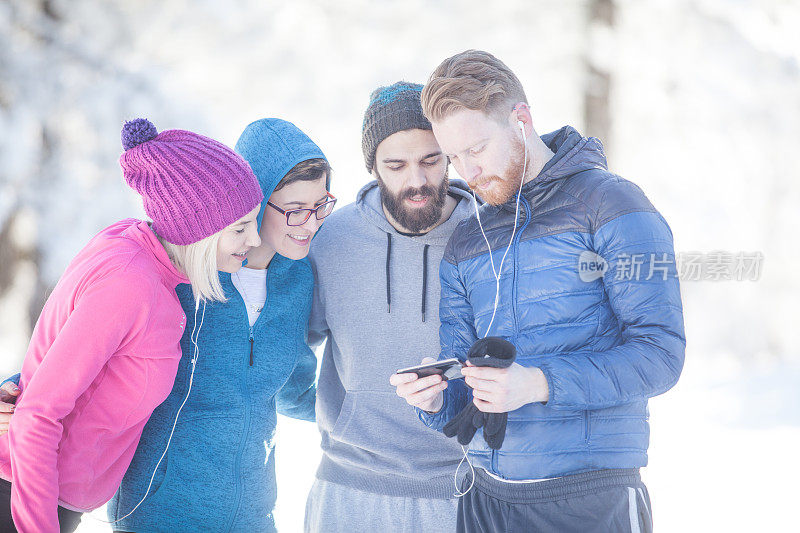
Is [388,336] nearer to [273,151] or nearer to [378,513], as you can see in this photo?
[378,513]

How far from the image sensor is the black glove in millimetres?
1811

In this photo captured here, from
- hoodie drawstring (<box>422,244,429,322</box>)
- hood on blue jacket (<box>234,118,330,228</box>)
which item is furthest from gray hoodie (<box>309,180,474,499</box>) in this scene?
hood on blue jacket (<box>234,118,330,228</box>)

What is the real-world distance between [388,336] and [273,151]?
2.52ft

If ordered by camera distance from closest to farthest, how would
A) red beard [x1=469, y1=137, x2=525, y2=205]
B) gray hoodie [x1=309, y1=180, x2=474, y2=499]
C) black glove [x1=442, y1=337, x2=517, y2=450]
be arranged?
black glove [x1=442, y1=337, x2=517, y2=450]
red beard [x1=469, y1=137, x2=525, y2=205]
gray hoodie [x1=309, y1=180, x2=474, y2=499]

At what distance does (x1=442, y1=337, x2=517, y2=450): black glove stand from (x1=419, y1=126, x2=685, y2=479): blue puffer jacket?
0.10m

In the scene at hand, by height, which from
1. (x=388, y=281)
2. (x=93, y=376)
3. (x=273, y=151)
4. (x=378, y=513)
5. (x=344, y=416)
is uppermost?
(x=273, y=151)

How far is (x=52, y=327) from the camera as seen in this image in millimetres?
2006

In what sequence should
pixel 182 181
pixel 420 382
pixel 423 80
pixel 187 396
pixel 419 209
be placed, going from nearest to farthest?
pixel 420 382 → pixel 182 181 → pixel 187 396 → pixel 419 209 → pixel 423 80

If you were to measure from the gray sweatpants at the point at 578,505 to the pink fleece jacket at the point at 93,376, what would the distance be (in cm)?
103

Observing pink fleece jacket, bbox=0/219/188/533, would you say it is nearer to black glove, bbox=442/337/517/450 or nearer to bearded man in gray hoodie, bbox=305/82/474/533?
bearded man in gray hoodie, bbox=305/82/474/533

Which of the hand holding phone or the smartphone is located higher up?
the smartphone

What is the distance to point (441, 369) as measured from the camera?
2.05m

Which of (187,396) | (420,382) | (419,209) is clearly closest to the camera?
(420,382)

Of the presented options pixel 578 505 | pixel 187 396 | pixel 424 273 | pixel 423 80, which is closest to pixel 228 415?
pixel 187 396
